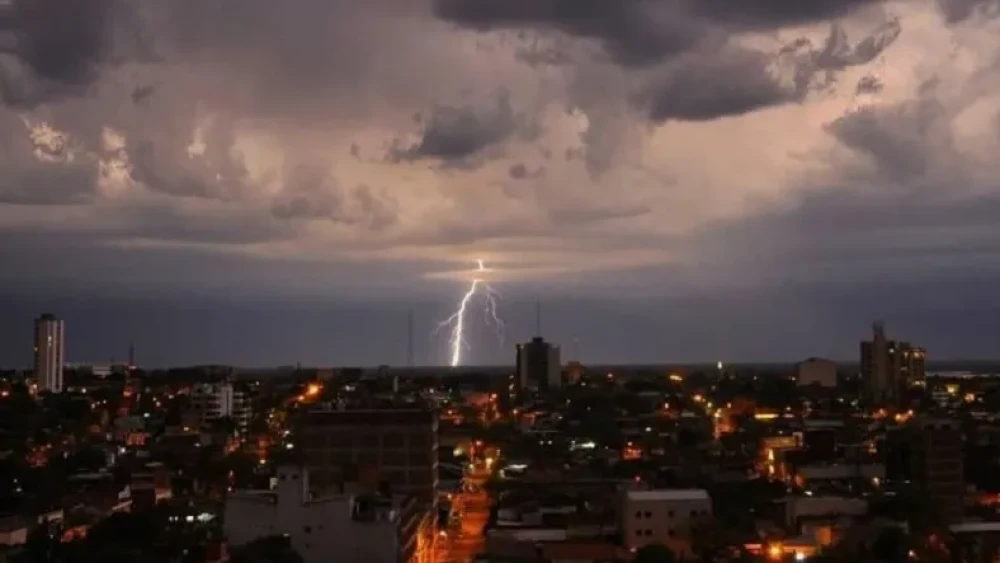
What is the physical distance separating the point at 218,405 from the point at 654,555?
50.1 meters

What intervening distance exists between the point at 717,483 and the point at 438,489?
9.21 meters

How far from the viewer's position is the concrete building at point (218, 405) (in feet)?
240

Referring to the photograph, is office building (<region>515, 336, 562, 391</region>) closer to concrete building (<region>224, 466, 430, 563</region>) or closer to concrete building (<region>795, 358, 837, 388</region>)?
concrete building (<region>795, 358, 837, 388</region>)

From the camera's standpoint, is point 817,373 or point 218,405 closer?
point 218,405

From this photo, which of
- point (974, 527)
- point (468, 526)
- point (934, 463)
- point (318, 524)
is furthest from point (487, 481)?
point (318, 524)

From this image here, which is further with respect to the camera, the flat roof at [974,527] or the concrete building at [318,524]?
the flat roof at [974,527]

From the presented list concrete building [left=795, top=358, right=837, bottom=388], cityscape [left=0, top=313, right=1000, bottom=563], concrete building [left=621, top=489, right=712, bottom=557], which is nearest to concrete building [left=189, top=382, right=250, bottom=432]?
cityscape [left=0, top=313, right=1000, bottom=563]

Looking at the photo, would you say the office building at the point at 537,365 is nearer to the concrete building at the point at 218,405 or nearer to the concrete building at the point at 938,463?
the concrete building at the point at 218,405

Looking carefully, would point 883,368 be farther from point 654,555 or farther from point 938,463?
point 654,555

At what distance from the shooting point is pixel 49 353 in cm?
10431

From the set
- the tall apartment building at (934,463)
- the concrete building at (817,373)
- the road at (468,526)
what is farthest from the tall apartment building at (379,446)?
the concrete building at (817,373)

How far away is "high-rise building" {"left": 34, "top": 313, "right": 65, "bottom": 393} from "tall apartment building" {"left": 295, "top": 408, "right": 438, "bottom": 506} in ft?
208

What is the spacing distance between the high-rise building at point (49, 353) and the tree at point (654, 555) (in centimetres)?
7895

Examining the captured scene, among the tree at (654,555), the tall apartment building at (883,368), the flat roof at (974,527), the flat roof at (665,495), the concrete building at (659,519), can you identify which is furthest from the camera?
the tall apartment building at (883,368)
